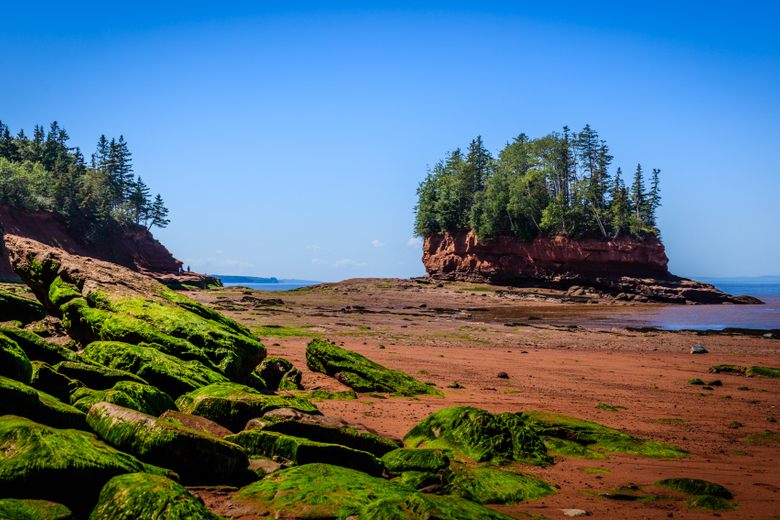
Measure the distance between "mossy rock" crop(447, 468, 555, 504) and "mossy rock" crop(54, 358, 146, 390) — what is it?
17.5 ft

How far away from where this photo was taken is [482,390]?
1404 centimetres

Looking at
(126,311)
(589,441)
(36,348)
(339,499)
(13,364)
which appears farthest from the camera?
(126,311)

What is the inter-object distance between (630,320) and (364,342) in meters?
25.5

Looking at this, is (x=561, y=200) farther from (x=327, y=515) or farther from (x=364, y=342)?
(x=327, y=515)

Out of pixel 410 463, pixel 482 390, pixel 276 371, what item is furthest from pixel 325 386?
pixel 410 463

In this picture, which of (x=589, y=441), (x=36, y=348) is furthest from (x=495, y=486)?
(x=36, y=348)

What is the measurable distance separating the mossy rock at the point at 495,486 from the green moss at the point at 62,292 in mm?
10540

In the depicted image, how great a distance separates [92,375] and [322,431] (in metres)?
3.81

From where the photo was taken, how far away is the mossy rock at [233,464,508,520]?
17.6 feet

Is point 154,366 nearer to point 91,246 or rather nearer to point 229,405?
point 229,405

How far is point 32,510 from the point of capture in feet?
15.4

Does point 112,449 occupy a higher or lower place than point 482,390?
higher

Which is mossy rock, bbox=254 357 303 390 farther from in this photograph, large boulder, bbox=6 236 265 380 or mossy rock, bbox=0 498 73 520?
mossy rock, bbox=0 498 73 520

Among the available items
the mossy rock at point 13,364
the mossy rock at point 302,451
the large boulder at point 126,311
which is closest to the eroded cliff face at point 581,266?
the large boulder at point 126,311
